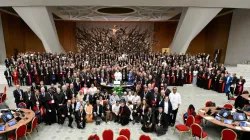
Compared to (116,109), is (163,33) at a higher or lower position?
higher

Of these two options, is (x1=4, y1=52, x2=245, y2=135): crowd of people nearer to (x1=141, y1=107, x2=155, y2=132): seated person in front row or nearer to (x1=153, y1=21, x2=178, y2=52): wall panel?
(x1=141, y1=107, x2=155, y2=132): seated person in front row

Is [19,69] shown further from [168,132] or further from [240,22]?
[240,22]

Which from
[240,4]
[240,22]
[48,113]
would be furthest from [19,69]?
[240,22]

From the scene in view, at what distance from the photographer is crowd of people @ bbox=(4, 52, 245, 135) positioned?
7.66 meters

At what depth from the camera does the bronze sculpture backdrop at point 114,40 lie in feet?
80.6

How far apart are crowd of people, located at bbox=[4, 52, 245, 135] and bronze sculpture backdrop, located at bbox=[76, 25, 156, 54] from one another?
663 cm

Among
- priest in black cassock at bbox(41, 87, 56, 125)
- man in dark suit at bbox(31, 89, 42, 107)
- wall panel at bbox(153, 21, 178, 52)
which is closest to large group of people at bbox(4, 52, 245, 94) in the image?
priest in black cassock at bbox(41, 87, 56, 125)

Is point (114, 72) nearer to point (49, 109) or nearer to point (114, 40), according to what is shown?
point (49, 109)

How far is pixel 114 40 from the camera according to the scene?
24797 millimetres

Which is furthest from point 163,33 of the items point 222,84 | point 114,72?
point 114,72

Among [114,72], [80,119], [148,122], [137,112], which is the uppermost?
[114,72]

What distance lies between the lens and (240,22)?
2034cm

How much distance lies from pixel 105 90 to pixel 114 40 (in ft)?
48.1

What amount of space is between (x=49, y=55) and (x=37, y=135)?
35.7 ft
